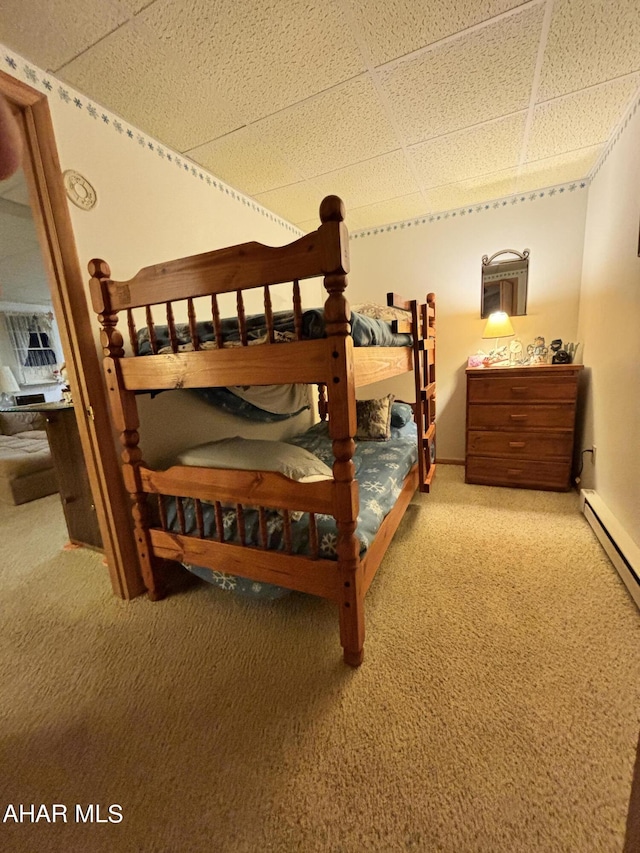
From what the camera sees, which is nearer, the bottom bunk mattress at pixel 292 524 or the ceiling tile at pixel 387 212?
the bottom bunk mattress at pixel 292 524

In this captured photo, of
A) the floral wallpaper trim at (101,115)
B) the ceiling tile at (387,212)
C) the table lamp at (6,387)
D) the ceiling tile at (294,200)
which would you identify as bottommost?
the table lamp at (6,387)

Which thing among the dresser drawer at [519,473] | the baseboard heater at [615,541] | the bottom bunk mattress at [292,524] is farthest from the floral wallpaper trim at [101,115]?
the baseboard heater at [615,541]

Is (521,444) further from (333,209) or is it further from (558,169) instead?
(333,209)

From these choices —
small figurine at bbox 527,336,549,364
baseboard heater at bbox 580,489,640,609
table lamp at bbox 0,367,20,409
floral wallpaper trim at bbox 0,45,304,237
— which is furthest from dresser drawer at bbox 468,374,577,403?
table lamp at bbox 0,367,20,409

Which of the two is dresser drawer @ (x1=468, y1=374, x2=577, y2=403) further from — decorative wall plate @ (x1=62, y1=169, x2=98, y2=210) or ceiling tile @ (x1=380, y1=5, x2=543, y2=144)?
decorative wall plate @ (x1=62, y1=169, x2=98, y2=210)

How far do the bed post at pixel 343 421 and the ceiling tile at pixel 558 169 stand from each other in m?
2.22

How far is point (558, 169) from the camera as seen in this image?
90.2 inches

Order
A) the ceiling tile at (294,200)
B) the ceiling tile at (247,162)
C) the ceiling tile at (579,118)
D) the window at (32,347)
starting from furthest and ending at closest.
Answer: the window at (32,347) < the ceiling tile at (294,200) < the ceiling tile at (247,162) < the ceiling tile at (579,118)

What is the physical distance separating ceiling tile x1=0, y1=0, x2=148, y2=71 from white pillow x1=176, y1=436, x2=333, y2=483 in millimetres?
1516

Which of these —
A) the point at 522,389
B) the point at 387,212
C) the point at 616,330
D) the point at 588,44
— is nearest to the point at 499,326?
the point at 522,389

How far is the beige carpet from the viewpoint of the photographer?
0.82 metres

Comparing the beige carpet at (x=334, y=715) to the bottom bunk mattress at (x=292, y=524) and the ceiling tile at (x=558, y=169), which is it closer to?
the bottom bunk mattress at (x=292, y=524)

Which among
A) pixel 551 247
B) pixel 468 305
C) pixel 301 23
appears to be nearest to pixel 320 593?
pixel 301 23

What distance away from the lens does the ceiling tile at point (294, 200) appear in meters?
2.36
